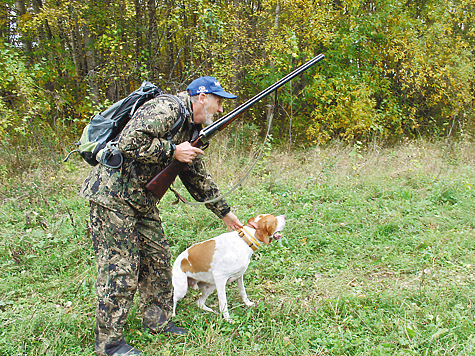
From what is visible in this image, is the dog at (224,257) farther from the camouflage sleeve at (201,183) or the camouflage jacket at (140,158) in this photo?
the camouflage jacket at (140,158)

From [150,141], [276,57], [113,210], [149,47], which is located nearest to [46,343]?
[113,210]

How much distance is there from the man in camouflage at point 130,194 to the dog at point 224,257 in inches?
20.5

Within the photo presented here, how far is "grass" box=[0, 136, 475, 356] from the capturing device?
268 centimetres

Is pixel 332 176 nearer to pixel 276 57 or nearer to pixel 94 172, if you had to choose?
pixel 276 57

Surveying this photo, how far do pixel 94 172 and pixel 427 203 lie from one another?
5051 mm

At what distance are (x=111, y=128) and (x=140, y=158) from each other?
0.41 metres

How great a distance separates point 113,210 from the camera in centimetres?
240

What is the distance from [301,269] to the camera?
374 cm

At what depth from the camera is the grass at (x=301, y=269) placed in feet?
8.80

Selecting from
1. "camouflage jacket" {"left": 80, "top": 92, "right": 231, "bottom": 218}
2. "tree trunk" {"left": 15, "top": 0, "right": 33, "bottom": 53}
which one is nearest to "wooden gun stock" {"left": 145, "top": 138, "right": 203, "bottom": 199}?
"camouflage jacket" {"left": 80, "top": 92, "right": 231, "bottom": 218}

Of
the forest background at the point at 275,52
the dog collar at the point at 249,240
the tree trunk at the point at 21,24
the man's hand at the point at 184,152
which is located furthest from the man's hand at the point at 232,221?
the tree trunk at the point at 21,24

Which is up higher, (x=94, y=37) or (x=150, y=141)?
(x=94, y=37)

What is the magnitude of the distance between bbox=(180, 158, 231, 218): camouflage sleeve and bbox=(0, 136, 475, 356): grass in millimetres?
1038

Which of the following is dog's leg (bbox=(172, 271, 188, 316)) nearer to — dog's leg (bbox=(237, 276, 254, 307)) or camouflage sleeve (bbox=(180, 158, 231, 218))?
dog's leg (bbox=(237, 276, 254, 307))
